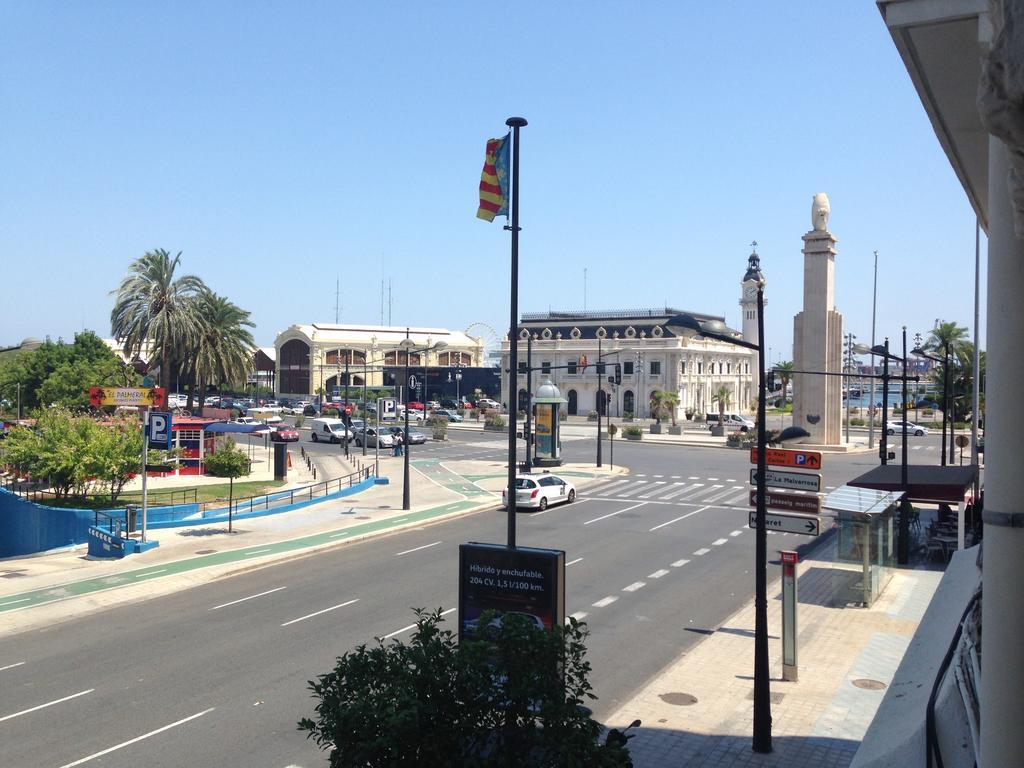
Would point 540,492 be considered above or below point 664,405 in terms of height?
below

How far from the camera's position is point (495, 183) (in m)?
Answer: 15.6

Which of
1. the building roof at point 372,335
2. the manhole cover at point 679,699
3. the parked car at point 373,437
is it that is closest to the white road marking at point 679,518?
the manhole cover at point 679,699

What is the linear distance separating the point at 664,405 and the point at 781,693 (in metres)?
74.1

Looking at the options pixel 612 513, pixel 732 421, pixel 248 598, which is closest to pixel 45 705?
pixel 248 598

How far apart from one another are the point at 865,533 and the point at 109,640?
1527 centimetres

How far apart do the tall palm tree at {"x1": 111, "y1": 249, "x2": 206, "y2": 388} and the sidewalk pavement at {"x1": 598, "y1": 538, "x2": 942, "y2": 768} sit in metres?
39.3

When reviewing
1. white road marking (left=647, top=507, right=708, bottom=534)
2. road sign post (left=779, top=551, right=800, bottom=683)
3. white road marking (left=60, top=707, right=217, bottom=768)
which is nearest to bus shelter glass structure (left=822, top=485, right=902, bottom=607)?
road sign post (left=779, top=551, right=800, bottom=683)

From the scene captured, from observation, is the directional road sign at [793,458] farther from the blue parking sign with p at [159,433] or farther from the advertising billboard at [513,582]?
the blue parking sign with p at [159,433]

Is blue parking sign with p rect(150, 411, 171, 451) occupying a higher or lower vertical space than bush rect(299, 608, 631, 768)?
higher

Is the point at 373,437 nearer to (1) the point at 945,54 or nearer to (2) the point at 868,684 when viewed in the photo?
(2) the point at 868,684

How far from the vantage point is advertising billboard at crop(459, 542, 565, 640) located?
11.5 m

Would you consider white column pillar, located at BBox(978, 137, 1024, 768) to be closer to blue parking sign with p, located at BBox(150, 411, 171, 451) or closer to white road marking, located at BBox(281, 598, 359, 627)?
white road marking, located at BBox(281, 598, 359, 627)

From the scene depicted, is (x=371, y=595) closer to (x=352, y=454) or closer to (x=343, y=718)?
(x=343, y=718)

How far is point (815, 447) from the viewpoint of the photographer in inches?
2258
